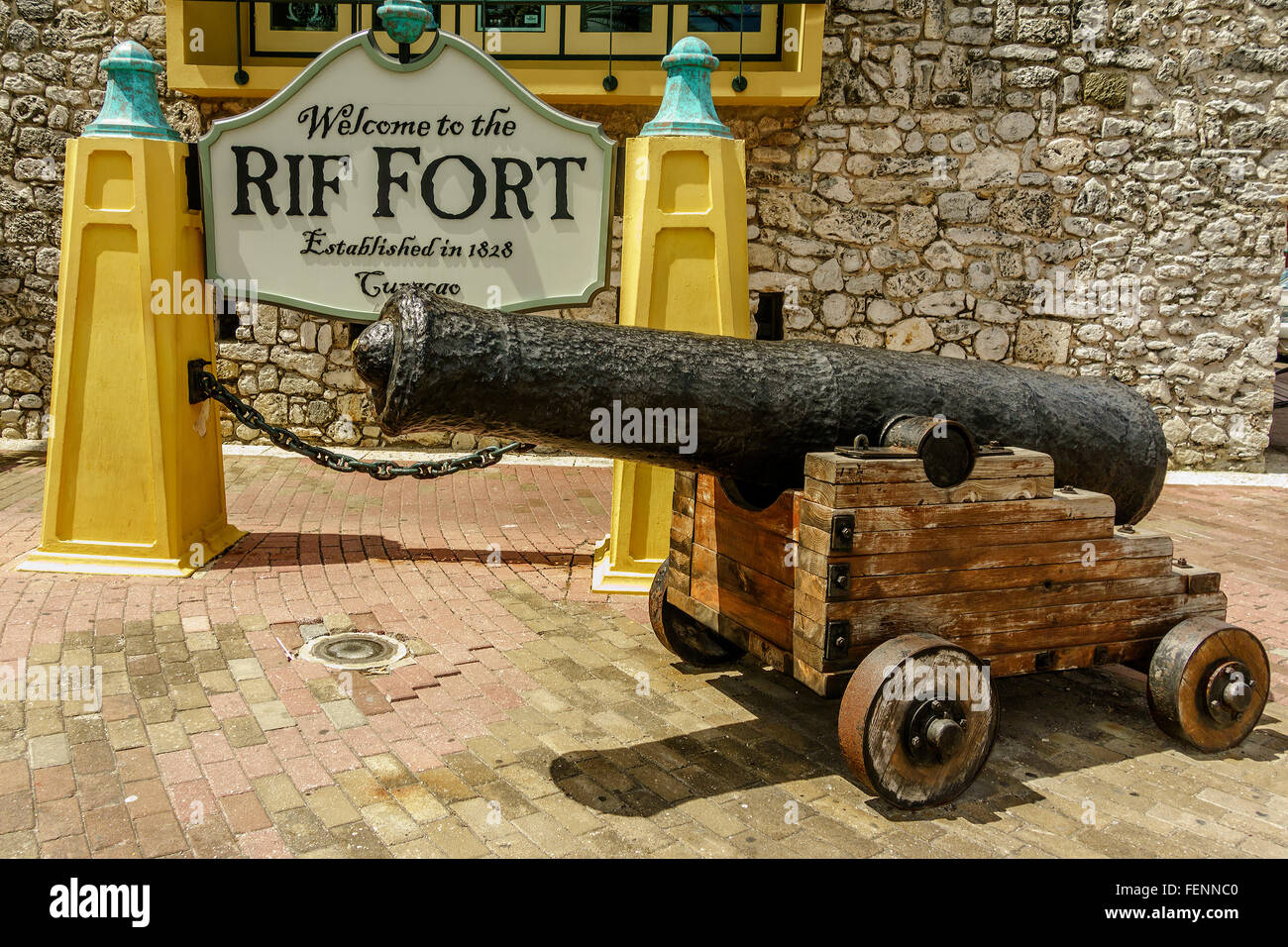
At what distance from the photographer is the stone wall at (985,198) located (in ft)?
28.3

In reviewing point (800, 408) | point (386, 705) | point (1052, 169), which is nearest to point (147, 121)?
point (386, 705)

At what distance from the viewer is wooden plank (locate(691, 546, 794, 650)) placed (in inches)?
145

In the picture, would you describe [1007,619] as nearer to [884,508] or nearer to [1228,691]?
[884,508]

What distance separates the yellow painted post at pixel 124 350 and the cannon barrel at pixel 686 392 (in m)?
2.96

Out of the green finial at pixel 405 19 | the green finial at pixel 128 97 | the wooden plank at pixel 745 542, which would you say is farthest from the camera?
the green finial at pixel 405 19

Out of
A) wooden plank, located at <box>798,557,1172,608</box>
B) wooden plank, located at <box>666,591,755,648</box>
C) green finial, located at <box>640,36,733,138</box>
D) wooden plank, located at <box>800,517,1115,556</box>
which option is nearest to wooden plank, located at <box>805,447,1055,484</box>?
wooden plank, located at <box>800,517,1115,556</box>

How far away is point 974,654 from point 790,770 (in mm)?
727

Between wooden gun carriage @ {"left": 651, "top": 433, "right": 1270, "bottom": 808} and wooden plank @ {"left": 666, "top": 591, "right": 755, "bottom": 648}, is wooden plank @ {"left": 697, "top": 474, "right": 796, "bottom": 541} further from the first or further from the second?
wooden plank @ {"left": 666, "top": 591, "right": 755, "bottom": 648}

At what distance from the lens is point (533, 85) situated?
852 cm

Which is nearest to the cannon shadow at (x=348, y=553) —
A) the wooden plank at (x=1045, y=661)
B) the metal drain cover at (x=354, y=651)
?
the metal drain cover at (x=354, y=651)

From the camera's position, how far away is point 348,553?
6.12 meters

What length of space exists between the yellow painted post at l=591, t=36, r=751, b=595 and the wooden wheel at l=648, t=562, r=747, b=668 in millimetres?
1017

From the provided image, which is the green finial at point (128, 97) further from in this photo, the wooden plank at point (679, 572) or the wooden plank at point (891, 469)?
the wooden plank at point (891, 469)

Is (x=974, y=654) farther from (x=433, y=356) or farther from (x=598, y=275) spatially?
(x=598, y=275)
